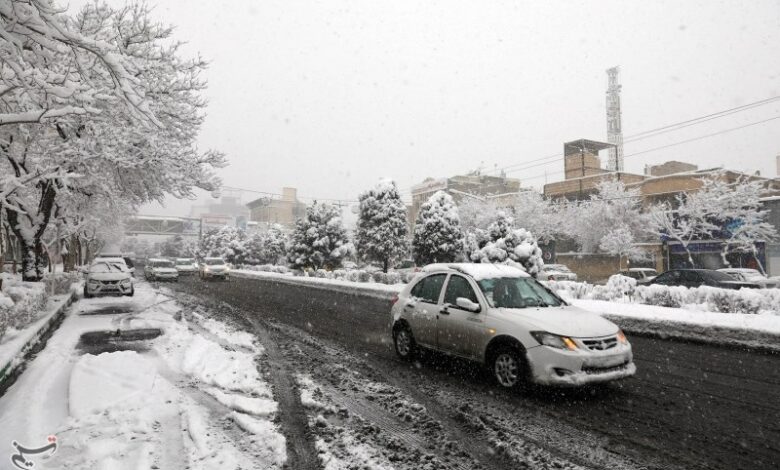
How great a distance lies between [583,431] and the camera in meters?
4.73

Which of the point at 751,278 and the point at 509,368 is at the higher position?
the point at 751,278

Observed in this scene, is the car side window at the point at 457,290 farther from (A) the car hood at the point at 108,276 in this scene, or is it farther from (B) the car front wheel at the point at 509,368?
(A) the car hood at the point at 108,276

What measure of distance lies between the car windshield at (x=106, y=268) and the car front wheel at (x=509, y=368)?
769 inches

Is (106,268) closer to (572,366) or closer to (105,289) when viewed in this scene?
(105,289)

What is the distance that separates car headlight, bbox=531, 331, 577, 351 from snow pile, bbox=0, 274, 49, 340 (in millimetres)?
9326

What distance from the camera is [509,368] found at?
597 centimetres

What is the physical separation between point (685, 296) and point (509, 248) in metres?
9.44

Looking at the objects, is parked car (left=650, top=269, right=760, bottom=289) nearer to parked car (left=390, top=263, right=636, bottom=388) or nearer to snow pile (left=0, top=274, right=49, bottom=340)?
parked car (left=390, top=263, right=636, bottom=388)

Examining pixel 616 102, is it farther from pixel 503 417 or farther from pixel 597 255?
pixel 503 417

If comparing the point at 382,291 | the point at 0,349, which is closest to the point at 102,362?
the point at 0,349

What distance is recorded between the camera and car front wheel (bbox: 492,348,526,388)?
5.77m

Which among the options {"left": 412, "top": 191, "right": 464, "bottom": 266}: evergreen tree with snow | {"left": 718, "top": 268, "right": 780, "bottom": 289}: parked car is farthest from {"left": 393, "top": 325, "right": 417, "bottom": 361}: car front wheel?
{"left": 412, "top": 191, "right": 464, "bottom": 266}: evergreen tree with snow

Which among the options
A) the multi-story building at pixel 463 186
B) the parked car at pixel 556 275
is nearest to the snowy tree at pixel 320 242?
the parked car at pixel 556 275

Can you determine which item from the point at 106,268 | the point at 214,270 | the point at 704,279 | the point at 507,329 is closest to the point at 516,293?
the point at 507,329
